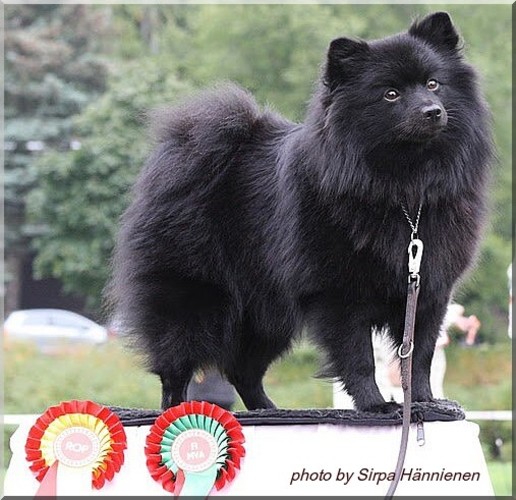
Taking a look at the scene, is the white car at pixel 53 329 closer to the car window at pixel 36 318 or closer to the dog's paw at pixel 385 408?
the car window at pixel 36 318

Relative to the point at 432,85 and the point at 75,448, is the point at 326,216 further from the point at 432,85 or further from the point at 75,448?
the point at 75,448

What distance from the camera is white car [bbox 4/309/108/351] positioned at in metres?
14.0

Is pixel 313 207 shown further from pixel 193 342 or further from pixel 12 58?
pixel 12 58

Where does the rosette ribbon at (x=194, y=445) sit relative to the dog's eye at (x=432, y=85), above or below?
below

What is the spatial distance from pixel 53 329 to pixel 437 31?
40.4 ft

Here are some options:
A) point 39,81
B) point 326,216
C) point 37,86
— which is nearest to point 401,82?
point 326,216

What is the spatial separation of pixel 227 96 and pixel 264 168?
1.44ft

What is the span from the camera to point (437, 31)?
3379 millimetres

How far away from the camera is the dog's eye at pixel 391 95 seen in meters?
3.22

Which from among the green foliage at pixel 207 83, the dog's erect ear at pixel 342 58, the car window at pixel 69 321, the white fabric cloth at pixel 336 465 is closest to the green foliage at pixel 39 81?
the green foliage at pixel 207 83

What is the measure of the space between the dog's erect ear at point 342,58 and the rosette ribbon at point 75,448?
57.9 inches

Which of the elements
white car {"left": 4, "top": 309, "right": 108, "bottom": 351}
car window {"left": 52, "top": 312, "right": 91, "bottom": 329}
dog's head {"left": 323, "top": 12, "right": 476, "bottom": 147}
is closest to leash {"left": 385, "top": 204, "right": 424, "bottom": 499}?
dog's head {"left": 323, "top": 12, "right": 476, "bottom": 147}

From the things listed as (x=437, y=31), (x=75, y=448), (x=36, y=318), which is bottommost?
(x=36, y=318)

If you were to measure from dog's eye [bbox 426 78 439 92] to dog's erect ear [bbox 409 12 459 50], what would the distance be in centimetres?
19
